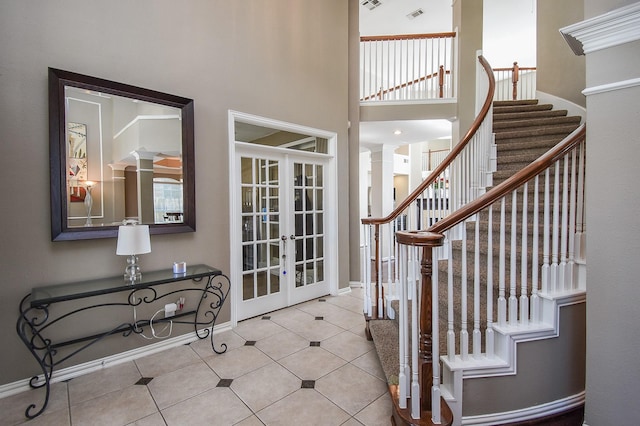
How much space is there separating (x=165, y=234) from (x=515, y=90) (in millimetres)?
8819

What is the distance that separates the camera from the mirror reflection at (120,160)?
231 cm

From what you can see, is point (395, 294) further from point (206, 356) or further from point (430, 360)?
point (206, 356)

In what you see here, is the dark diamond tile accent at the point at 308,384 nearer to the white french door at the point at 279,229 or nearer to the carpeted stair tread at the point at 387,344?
the carpeted stair tread at the point at 387,344

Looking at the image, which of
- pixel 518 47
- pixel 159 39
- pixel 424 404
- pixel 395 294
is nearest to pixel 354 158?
pixel 395 294

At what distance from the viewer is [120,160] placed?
2.52 meters

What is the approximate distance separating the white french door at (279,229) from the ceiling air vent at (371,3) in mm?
4128

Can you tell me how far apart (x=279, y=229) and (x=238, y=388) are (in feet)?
6.41

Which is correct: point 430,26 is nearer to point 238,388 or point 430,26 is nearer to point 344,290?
point 344,290

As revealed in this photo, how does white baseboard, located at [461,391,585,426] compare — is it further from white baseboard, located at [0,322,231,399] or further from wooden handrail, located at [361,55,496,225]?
white baseboard, located at [0,322,231,399]

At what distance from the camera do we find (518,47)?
7.58 meters

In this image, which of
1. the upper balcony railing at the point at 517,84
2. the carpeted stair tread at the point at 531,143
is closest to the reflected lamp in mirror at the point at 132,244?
the carpeted stair tread at the point at 531,143

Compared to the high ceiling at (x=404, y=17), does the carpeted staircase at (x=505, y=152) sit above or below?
below

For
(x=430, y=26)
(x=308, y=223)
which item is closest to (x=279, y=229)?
(x=308, y=223)

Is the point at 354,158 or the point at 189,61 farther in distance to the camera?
the point at 354,158
